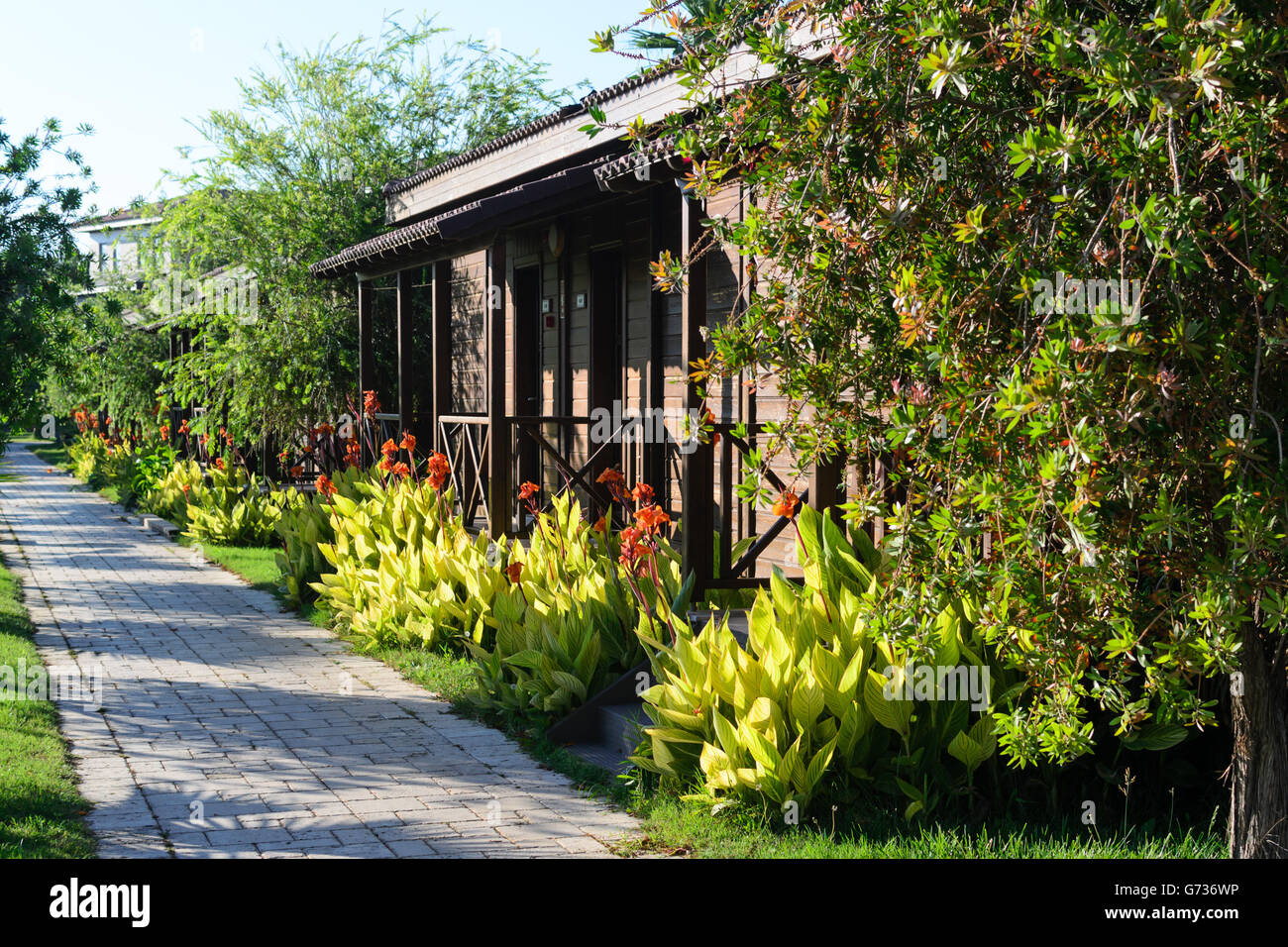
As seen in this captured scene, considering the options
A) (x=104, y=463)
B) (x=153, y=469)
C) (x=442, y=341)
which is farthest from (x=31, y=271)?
(x=104, y=463)

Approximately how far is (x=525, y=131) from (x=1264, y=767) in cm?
1042

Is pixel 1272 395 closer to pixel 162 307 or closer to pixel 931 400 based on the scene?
pixel 931 400

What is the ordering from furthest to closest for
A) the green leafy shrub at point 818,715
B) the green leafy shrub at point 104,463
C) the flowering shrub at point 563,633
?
the green leafy shrub at point 104,463
the flowering shrub at point 563,633
the green leafy shrub at point 818,715

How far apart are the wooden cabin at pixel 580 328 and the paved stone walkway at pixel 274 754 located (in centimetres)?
171

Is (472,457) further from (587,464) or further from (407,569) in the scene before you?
(407,569)

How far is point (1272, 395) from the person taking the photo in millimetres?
3605

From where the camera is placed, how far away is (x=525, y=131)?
12.9 meters

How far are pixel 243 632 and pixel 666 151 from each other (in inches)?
212

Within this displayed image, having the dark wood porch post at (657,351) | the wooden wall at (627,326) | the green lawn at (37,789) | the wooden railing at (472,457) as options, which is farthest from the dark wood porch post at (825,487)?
the green lawn at (37,789)

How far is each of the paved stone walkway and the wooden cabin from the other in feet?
5.61

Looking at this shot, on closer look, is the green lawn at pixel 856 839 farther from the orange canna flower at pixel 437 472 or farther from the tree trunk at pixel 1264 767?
the orange canna flower at pixel 437 472

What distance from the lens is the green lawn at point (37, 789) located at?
4.67 meters

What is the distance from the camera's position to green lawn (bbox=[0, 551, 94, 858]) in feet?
15.3

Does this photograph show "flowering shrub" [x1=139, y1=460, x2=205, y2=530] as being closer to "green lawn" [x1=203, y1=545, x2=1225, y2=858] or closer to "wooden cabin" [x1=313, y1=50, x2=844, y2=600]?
"wooden cabin" [x1=313, y1=50, x2=844, y2=600]
